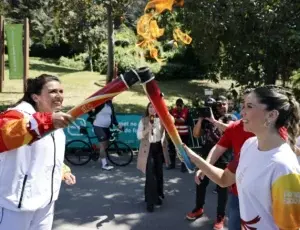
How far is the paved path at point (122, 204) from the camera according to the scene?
5.81 metres

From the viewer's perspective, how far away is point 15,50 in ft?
43.5

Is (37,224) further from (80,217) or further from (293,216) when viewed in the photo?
(80,217)

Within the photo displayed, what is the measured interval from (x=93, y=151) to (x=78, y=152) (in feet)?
1.11

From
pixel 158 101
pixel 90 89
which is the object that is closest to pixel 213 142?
pixel 158 101

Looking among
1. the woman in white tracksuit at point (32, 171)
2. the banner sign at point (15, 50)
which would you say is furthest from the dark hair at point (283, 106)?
the banner sign at point (15, 50)

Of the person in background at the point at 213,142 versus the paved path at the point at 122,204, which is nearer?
the person in background at the point at 213,142

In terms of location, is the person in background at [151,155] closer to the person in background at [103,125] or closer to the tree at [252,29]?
the person in background at [103,125]

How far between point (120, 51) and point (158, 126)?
20135mm

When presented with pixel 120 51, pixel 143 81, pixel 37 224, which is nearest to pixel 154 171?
pixel 37 224

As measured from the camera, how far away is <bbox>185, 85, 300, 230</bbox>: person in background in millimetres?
2205

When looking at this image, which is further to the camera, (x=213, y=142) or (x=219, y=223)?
(x=213, y=142)

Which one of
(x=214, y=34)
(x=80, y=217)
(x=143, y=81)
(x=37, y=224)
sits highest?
(x=214, y=34)

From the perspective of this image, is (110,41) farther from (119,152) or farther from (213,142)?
(213,142)

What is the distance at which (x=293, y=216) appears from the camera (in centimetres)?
220
